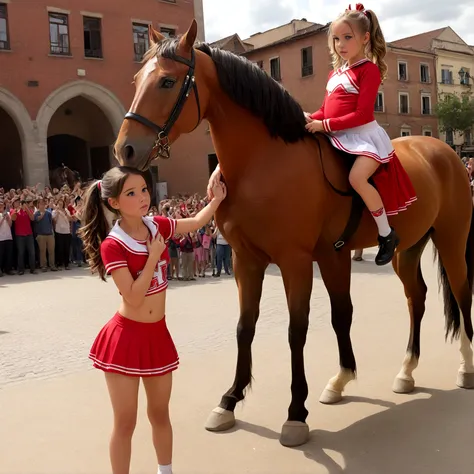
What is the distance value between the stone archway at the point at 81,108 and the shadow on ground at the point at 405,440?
2055cm

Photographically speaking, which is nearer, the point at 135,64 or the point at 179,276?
the point at 179,276

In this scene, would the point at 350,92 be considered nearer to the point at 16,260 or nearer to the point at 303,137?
the point at 303,137

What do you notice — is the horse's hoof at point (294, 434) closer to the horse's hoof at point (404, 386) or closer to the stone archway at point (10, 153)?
the horse's hoof at point (404, 386)

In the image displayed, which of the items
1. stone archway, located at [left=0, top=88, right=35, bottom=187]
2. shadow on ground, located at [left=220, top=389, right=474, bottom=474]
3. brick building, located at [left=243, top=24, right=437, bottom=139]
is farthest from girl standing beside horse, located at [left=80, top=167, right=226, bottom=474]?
brick building, located at [left=243, top=24, right=437, bottom=139]

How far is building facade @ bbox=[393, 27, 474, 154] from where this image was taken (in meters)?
47.5

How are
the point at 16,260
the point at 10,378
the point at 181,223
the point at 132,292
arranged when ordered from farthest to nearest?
1. the point at 16,260
2. the point at 10,378
3. the point at 181,223
4. the point at 132,292

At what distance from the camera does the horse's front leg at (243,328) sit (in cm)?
376

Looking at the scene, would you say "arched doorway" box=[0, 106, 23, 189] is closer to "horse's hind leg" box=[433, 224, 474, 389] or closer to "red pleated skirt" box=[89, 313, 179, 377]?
"horse's hind leg" box=[433, 224, 474, 389]

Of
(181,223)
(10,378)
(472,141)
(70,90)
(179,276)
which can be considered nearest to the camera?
(181,223)

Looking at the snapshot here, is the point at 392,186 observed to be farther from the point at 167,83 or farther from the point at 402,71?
the point at 402,71

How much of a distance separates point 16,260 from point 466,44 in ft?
161

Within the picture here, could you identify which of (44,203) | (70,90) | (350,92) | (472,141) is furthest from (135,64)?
(472,141)

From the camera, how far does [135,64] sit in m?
24.8

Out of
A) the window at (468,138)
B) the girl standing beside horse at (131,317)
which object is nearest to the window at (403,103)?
the window at (468,138)
